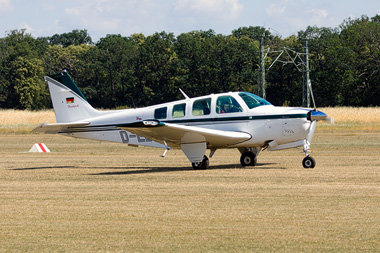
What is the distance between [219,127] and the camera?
17.1 metres

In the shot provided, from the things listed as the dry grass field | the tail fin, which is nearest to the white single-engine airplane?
the dry grass field

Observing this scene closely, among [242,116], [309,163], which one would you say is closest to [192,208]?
[242,116]

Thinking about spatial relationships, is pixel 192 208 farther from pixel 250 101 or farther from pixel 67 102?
pixel 67 102

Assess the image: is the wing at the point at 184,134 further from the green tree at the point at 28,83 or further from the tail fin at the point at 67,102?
the green tree at the point at 28,83

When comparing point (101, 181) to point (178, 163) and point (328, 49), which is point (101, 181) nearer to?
point (178, 163)

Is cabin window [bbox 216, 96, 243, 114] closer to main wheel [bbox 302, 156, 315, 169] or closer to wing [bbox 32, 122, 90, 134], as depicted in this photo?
main wheel [bbox 302, 156, 315, 169]

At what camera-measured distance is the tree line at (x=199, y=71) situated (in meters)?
74.6

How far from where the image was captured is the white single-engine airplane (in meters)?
16.4

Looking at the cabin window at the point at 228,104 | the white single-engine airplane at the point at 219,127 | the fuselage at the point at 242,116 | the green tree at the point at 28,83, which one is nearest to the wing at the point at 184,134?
the white single-engine airplane at the point at 219,127

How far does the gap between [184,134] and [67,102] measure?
4.88 meters

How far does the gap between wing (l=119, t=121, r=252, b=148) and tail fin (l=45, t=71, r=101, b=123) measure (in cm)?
325

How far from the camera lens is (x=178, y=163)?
19625 mm

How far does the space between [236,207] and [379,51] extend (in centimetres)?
7197

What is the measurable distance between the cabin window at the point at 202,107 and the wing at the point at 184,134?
0.87 m
